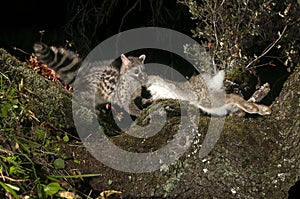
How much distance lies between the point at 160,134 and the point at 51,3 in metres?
4.79

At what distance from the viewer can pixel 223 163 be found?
6.48 ft

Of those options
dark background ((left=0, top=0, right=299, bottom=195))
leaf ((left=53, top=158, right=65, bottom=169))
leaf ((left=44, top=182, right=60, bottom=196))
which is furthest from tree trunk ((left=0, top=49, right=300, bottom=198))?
dark background ((left=0, top=0, right=299, bottom=195))

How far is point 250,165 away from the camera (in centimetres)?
197

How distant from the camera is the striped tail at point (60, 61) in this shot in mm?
3957

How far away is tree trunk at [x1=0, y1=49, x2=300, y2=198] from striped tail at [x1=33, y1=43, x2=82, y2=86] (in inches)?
71.2

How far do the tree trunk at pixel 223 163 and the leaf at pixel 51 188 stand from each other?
25 cm

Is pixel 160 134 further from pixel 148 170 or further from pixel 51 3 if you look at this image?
pixel 51 3

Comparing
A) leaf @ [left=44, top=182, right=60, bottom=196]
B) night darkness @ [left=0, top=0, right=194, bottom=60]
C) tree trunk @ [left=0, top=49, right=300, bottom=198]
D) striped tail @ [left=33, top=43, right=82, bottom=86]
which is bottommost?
night darkness @ [left=0, top=0, right=194, bottom=60]

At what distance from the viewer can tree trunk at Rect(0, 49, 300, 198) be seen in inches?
75.7

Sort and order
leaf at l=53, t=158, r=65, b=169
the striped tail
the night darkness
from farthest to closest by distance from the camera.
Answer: the night darkness < the striped tail < leaf at l=53, t=158, r=65, b=169

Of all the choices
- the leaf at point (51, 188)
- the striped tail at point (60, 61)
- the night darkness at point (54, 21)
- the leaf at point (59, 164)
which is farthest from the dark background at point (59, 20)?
the leaf at point (51, 188)

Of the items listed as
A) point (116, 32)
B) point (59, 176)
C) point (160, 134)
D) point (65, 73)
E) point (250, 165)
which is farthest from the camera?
point (116, 32)

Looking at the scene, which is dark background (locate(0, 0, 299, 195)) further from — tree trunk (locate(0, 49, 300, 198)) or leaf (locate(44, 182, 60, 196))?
leaf (locate(44, 182, 60, 196))

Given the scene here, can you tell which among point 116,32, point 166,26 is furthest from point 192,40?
point 116,32
